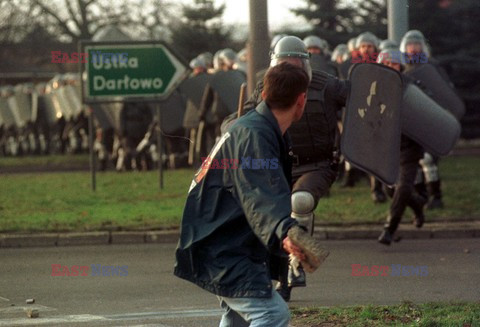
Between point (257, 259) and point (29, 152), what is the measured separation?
3156 centimetres

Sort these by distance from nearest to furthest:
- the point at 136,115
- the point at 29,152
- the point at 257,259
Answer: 1. the point at 257,259
2. the point at 136,115
3. the point at 29,152

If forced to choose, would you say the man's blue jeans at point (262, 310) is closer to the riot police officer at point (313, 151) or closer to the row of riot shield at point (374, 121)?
the riot police officer at point (313, 151)

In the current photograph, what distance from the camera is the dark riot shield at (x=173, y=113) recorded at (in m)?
21.7

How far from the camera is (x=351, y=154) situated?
948 centimetres

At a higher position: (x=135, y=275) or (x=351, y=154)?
(x=351, y=154)

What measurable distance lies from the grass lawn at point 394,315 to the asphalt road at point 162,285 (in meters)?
0.61

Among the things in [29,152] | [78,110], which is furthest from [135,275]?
[29,152]

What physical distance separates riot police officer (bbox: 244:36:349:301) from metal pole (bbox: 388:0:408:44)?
18.0 feet

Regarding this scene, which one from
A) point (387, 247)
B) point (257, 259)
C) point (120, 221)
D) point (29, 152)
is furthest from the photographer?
point (29, 152)

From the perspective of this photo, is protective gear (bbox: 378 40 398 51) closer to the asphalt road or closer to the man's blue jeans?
the asphalt road

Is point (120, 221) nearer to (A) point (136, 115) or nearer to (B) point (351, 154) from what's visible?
(B) point (351, 154)

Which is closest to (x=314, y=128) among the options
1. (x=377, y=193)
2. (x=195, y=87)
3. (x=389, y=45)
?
(x=389, y=45)

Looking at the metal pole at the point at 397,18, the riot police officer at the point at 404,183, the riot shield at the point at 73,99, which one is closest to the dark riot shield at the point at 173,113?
the riot shield at the point at 73,99

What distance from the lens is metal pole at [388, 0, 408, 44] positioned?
13.7 metres
